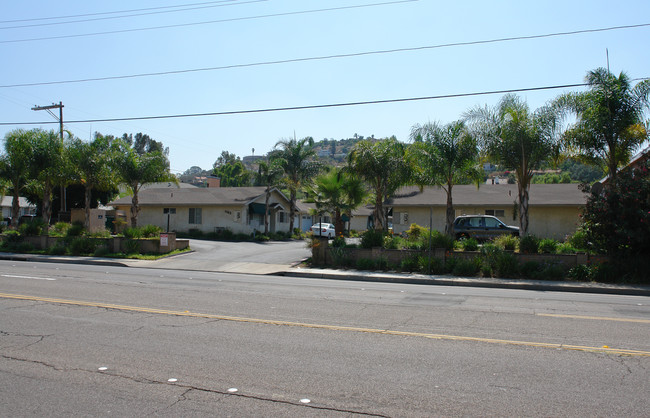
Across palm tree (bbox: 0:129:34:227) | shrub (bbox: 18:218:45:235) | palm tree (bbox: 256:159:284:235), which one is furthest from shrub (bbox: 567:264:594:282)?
palm tree (bbox: 0:129:34:227)

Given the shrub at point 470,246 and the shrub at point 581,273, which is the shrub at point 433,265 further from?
the shrub at point 581,273

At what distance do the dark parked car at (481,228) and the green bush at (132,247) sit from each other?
16.5 m

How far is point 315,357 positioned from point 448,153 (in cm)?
1751

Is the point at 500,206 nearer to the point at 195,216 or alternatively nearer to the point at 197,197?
the point at 195,216

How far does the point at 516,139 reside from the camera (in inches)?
800

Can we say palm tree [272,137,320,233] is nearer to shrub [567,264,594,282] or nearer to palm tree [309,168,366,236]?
palm tree [309,168,366,236]

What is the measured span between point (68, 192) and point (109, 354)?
4332 cm

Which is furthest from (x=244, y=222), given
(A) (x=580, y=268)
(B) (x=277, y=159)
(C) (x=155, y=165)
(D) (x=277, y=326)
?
(D) (x=277, y=326)

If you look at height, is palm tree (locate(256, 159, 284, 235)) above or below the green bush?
above

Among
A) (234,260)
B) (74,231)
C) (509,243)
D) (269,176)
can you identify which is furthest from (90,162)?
(509,243)

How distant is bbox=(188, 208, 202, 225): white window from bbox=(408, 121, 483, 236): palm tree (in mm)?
21981

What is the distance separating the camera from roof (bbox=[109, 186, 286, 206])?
39.2 meters

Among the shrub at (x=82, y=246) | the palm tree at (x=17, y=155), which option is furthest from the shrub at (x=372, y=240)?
the palm tree at (x=17, y=155)

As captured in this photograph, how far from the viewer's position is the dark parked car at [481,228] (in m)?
26.2
